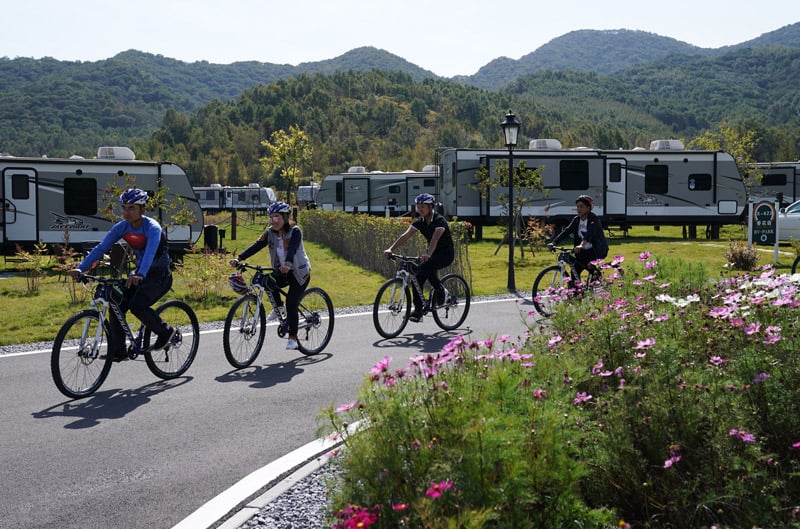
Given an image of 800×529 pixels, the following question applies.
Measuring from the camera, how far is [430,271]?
9.68m

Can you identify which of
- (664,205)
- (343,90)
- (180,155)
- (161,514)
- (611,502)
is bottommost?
(161,514)

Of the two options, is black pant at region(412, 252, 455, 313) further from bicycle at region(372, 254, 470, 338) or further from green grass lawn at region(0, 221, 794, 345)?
green grass lawn at region(0, 221, 794, 345)

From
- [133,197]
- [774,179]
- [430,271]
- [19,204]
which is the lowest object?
[430,271]

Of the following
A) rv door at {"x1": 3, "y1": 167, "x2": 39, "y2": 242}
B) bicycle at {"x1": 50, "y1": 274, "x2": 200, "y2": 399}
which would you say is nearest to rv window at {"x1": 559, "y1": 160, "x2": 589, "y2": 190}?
rv door at {"x1": 3, "y1": 167, "x2": 39, "y2": 242}

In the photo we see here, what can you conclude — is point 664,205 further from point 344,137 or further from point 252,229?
point 344,137

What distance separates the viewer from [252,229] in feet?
115

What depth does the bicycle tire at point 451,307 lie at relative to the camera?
984 centimetres

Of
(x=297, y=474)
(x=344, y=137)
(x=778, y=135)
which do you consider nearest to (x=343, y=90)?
(x=344, y=137)

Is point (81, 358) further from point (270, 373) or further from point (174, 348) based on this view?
point (270, 373)

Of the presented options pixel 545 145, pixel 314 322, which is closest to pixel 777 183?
pixel 545 145

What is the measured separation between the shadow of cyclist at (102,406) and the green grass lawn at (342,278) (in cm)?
361

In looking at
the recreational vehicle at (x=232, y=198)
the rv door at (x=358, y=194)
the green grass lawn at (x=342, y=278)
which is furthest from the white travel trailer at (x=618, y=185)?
the recreational vehicle at (x=232, y=198)

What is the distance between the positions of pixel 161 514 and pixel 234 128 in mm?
123049

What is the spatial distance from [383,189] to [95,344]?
103 feet
